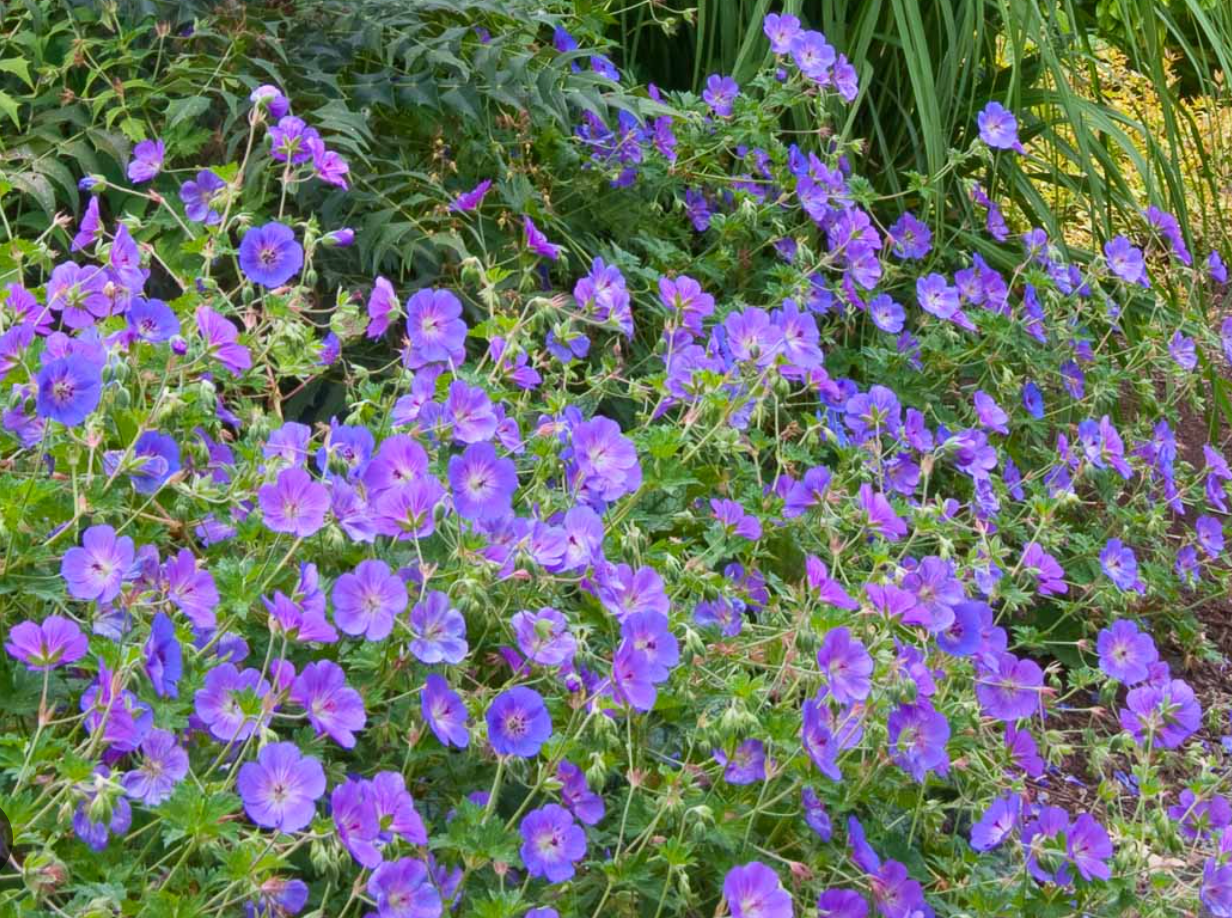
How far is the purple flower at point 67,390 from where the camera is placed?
137 centimetres

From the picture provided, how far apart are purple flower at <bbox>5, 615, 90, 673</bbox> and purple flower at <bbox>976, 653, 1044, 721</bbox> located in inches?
37.5

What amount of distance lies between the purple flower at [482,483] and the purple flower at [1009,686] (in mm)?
628

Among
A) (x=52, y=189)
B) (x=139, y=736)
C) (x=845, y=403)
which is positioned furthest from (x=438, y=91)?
(x=139, y=736)

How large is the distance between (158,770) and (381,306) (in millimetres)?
621

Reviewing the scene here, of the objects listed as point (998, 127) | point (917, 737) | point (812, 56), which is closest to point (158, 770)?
point (917, 737)

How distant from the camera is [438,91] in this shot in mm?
2381

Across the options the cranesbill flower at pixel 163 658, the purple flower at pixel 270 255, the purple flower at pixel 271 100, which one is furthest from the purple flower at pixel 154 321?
the cranesbill flower at pixel 163 658

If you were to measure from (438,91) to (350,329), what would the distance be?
779 mm

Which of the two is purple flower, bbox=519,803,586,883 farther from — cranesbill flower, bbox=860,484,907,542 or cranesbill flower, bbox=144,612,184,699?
cranesbill flower, bbox=860,484,907,542

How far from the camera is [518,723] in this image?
4.49 feet

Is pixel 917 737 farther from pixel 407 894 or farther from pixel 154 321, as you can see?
pixel 154 321

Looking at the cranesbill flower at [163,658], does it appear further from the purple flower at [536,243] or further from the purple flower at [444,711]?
the purple flower at [536,243]

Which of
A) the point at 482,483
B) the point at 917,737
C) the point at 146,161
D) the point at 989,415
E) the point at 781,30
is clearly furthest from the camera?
the point at 781,30

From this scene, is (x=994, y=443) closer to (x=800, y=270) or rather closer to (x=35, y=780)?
(x=800, y=270)
